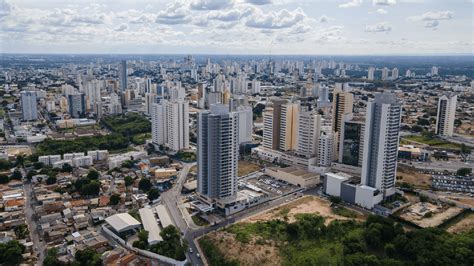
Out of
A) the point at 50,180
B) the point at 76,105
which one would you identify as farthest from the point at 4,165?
the point at 76,105

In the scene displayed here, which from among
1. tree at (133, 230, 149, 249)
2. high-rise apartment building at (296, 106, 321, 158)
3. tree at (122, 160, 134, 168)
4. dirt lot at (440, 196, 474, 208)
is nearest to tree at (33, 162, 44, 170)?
tree at (122, 160, 134, 168)

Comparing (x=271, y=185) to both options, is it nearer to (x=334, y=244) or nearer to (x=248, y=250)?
(x=334, y=244)

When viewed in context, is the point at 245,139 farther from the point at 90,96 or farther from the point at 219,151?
the point at 90,96

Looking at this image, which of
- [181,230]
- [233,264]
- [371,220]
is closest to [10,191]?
[181,230]

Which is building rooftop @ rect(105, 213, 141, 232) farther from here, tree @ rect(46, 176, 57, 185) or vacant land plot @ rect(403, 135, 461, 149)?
vacant land plot @ rect(403, 135, 461, 149)

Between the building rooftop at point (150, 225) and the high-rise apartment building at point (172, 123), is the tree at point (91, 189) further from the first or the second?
the high-rise apartment building at point (172, 123)
